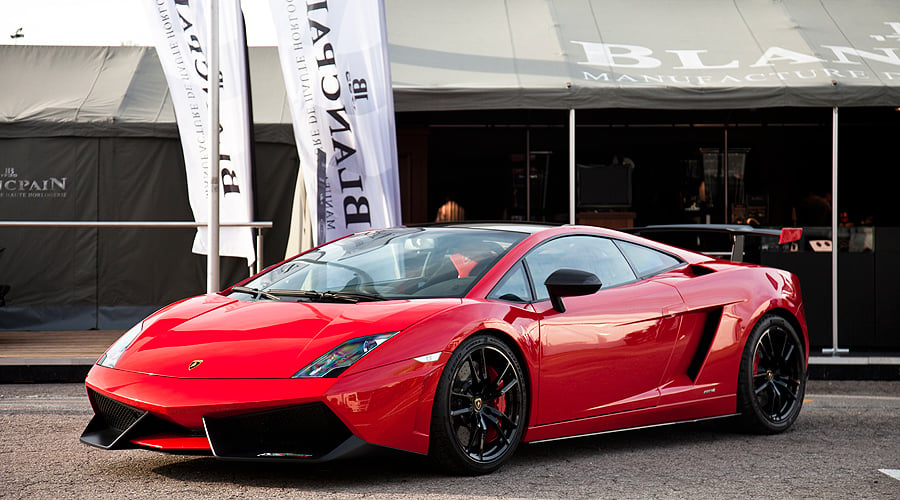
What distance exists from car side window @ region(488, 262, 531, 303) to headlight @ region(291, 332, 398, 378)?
2.39ft

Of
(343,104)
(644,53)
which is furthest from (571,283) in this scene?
(644,53)

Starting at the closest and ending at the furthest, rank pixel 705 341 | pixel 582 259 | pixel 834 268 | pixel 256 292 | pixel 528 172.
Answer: pixel 256 292 → pixel 582 259 → pixel 705 341 → pixel 834 268 → pixel 528 172

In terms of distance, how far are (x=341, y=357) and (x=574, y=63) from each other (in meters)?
7.03

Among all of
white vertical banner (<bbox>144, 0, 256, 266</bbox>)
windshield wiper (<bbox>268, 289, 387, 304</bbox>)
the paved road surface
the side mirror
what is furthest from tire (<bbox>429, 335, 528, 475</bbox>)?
white vertical banner (<bbox>144, 0, 256, 266</bbox>)

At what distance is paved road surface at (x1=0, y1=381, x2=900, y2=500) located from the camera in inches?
176

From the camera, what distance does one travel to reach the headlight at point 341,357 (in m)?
4.38

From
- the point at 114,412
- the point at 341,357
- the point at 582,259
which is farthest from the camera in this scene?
the point at 582,259

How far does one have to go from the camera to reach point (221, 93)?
412 inches

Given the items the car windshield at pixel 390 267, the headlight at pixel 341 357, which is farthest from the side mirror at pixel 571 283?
the headlight at pixel 341 357

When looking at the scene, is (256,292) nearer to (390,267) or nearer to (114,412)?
(390,267)

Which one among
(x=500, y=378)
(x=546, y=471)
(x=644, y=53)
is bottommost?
(x=546, y=471)

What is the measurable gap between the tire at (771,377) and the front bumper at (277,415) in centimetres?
245

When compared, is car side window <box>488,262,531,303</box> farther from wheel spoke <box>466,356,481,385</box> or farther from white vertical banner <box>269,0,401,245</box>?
white vertical banner <box>269,0,401,245</box>

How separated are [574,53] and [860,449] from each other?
6.27 m
